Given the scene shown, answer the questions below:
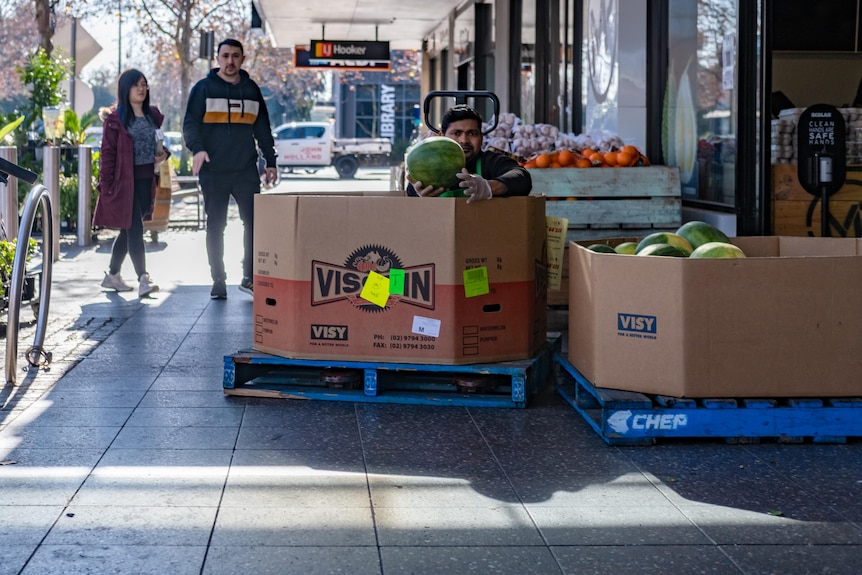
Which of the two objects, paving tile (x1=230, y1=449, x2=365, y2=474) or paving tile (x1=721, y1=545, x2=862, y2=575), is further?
paving tile (x1=230, y1=449, x2=365, y2=474)

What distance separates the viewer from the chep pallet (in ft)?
19.2

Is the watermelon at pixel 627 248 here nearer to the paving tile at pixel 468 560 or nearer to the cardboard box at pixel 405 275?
the cardboard box at pixel 405 275

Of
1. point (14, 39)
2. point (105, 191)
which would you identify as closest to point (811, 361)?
point (105, 191)

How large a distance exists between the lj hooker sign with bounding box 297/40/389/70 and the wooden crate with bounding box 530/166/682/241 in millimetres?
16583

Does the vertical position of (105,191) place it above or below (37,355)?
above

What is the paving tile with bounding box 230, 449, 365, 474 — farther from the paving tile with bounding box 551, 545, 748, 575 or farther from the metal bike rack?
the metal bike rack

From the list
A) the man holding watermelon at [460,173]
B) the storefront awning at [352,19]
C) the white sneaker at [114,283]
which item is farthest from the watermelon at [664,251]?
the storefront awning at [352,19]

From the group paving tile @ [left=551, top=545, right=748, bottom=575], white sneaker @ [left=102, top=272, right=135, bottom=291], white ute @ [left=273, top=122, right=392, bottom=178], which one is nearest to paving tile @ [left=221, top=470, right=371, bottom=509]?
paving tile @ [left=551, top=545, right=748, bottom=575]

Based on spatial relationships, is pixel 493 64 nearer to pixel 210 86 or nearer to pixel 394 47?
pixel 210 86

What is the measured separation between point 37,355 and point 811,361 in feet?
13.5

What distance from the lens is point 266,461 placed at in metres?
4.85

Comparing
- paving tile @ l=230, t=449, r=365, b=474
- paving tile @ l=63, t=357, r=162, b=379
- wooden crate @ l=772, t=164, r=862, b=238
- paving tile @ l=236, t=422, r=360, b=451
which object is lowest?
paving tile @ l=230, t=449, r=365, b=474

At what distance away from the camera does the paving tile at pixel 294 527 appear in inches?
152

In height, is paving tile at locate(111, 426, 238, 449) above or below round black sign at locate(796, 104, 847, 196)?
below
